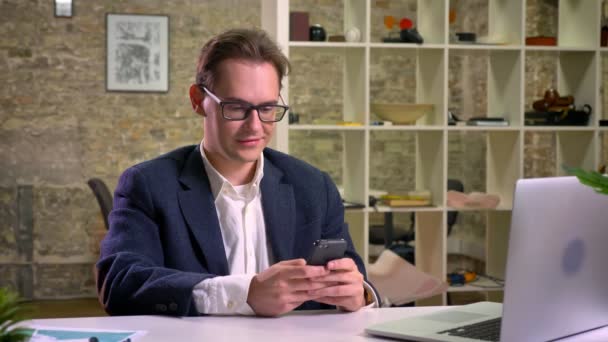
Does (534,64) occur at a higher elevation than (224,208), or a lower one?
higher

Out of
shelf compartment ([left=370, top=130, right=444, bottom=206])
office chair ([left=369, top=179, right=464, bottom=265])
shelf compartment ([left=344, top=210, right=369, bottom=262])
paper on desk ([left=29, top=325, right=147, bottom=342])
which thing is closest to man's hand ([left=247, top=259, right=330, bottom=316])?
paper on desk ([left=29, top=325, right=147, bottom=342])

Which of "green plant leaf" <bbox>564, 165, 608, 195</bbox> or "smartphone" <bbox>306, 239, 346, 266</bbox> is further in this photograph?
"smartphone" <bbox>306, 239, 346, 266</bbox>

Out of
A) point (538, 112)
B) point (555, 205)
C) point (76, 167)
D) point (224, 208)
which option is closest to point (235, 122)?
point (224, 208)

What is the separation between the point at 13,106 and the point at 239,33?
5239 millimetres

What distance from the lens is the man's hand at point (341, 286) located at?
1.83 metres

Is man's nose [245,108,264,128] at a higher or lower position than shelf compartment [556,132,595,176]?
higher

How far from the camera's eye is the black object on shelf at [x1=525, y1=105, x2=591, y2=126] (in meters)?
4.69

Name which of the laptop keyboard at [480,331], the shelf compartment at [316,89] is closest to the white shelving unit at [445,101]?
the laptop keyboard at [480,331]

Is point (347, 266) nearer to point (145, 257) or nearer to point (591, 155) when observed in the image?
point (145, 257)

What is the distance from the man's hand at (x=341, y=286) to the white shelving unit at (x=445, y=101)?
2.45m

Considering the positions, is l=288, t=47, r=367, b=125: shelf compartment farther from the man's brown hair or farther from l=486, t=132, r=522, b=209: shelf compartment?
the man's brown hair

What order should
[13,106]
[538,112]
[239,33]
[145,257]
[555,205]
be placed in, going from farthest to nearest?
[13,106], [538,112], [239,33], [145,257], [555,205]

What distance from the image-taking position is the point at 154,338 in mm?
1620

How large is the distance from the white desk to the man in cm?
4
